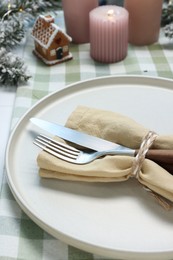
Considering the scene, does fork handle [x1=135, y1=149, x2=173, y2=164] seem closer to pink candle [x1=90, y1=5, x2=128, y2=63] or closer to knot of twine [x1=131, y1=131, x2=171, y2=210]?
knot of twine [x1=131, y1=131, x2=171, y2=210]

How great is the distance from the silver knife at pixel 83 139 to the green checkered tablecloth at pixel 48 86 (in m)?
0.09

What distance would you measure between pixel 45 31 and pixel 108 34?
0.37 feet

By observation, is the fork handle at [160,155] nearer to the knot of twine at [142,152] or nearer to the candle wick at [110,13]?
the knot of twine at [142,152]

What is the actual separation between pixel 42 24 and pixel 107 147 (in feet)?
1.13

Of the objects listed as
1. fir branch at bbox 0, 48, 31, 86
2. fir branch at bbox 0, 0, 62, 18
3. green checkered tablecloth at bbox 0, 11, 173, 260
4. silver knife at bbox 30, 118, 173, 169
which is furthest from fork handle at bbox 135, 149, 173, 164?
fir branch at bbox 0, 0, 62, 18

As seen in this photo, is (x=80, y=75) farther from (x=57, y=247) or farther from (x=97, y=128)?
(x=57, y=247)

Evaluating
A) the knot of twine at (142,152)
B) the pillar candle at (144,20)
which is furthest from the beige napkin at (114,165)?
the pillar candle at (144,20)

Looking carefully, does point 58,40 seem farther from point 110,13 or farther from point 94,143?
point 94,143

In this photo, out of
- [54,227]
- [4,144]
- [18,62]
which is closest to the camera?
[54,227]

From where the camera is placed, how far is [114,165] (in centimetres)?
43

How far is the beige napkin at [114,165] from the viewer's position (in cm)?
41

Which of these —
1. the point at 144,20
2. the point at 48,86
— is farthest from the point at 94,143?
the point at 144,20

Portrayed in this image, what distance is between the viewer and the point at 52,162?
1.45 ft

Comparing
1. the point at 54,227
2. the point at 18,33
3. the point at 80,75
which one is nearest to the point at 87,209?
the point at 54,227
